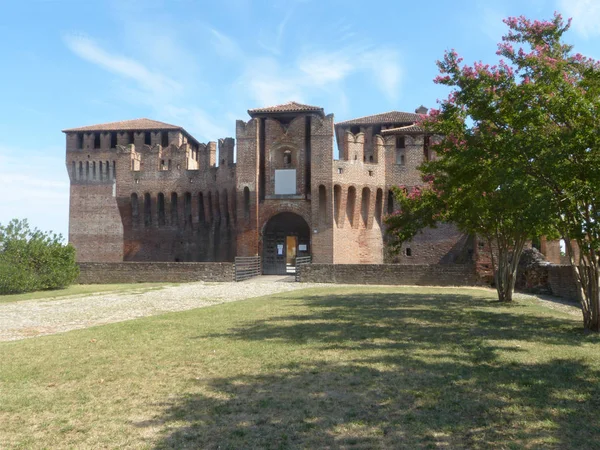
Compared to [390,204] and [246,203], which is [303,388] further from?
[390,204]

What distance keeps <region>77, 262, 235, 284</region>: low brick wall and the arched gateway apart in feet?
27.5

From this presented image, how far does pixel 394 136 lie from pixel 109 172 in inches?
988

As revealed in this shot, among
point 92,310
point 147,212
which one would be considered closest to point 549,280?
point 92,310

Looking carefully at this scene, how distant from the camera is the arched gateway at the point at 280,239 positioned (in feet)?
114

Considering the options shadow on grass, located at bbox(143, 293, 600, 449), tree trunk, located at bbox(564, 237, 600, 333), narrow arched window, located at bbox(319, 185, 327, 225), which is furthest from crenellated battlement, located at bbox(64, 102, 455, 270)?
shadow on grass, located at bbox(143, 293, 600, 449)

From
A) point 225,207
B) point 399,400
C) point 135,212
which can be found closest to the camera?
point 399,400

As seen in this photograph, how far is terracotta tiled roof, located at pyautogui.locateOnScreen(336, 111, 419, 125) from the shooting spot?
38.7 m

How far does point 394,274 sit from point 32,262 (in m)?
17.6

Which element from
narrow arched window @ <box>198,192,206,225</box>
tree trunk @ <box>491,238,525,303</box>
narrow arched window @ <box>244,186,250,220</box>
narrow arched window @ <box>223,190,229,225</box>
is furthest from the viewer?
narrow arched window @ <box>198,192,206,225</box>

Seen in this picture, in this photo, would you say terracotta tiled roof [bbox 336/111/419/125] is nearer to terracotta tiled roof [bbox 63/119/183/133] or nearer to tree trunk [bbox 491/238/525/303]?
terracotta tiled roof [bbox 63/119/183/133]

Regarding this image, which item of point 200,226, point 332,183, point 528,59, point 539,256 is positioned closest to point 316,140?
point 332,183

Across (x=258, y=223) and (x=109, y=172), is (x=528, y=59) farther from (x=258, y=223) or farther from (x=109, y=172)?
(x=109, y=172)

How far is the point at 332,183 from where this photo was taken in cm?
3225

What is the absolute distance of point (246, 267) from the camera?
28828mm
